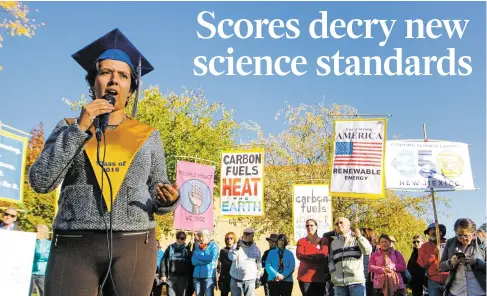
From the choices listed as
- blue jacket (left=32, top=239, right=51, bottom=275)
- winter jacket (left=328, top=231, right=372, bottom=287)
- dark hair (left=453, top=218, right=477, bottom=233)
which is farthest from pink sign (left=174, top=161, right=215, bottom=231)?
dark hair (left=453, top=218, right=477, bottom=233)

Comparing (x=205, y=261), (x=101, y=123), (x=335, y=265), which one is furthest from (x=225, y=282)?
(x=101, y=123)

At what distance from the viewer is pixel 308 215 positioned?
17344mm

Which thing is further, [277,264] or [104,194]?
[277,264]

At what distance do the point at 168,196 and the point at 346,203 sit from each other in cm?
2894

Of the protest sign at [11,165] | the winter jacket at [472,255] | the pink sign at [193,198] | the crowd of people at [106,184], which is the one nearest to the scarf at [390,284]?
the winter jacket at [472,255]

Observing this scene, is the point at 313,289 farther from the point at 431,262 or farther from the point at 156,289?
the point at 156,289

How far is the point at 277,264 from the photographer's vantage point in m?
13.1

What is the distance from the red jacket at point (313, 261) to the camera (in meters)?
12.0

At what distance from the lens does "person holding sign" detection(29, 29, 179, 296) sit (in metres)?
2.77

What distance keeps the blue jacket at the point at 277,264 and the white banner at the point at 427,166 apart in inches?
99.8

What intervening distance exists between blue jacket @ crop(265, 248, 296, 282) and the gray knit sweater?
10.3m

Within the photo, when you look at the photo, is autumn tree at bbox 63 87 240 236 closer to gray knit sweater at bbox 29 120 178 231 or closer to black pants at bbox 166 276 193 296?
black pants at bbox 166 276 193 296

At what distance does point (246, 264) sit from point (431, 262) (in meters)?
3.84

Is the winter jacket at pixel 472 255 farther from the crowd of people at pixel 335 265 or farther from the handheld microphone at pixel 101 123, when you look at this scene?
the handheld microphone at pixel 101 123
